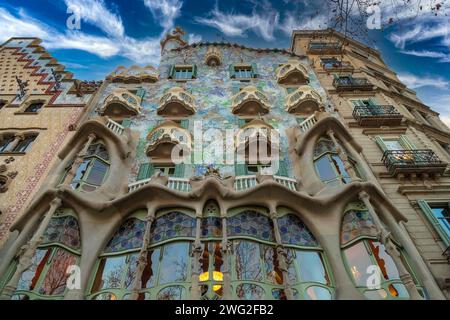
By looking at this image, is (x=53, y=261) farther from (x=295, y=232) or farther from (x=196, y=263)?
(x=295, y=232)

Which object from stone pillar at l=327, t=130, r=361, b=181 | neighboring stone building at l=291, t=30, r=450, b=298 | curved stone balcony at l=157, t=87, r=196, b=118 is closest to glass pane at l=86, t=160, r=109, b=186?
curved stone balcony at l=157, t=87, r=196, b=118

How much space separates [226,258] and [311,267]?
2906mm

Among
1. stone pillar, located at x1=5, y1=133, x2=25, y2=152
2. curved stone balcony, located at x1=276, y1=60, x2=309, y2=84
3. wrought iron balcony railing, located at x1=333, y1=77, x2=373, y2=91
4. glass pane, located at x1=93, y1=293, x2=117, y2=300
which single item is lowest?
glass pane, located at x1=93, y1=293, x2=117, y2=300

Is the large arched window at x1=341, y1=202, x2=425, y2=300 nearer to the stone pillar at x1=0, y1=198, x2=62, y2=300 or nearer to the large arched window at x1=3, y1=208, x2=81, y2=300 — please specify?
→ the large arched window at x1=3, y1=208, x2=81, y2=300

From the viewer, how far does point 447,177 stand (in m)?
13.1

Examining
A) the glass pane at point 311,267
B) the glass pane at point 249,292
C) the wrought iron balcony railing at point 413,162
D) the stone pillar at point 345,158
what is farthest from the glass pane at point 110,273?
the wrought iron balcony railing at point 413,162

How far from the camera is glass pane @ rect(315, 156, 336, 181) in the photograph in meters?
12.2

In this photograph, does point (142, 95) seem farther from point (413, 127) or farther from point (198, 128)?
point (413, 127)

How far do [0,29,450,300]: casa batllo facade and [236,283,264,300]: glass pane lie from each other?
0.10 ft

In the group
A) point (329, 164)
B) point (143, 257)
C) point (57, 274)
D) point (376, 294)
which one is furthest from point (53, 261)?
point (329, 164)

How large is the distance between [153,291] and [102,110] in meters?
11.7

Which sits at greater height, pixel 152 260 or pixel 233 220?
pixel 233 220

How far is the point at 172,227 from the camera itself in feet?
33.6

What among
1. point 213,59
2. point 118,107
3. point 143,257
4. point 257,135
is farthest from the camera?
point 213,59
